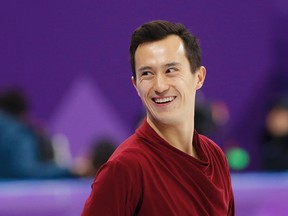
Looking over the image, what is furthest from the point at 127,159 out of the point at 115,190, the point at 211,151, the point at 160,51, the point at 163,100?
the point at 211,151

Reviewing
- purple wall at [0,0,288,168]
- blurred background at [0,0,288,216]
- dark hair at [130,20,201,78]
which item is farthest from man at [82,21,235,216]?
purple wall at [0,0,288,168]

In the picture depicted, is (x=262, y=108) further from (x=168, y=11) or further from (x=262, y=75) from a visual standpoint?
(x=168, y=11)

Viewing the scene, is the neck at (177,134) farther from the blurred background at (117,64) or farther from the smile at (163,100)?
the blurred background at (117,64)

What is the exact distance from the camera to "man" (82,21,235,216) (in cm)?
264

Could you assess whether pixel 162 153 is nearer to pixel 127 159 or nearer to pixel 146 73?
pixel 127 159

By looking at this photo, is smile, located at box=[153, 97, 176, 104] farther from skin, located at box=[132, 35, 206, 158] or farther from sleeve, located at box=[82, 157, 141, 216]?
sleeve, located at box=[82, 157, 141, 216]

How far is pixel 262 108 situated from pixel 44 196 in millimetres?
4362

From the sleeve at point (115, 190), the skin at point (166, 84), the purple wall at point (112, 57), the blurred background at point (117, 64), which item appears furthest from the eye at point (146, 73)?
the purple wall at point (112, 57)

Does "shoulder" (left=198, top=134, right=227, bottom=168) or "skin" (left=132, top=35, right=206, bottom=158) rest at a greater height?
"skin" (left=132, top=35, right=206, bottom=158)

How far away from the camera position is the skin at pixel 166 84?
110 inches

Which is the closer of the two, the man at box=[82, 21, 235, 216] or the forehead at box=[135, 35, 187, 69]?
the man at box=[82, 21, 235, 216]

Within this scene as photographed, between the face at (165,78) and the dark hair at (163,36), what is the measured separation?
0.06ft

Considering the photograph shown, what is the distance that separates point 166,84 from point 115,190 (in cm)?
44

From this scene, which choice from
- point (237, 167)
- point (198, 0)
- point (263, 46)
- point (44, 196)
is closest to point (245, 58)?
point (263, 46)
